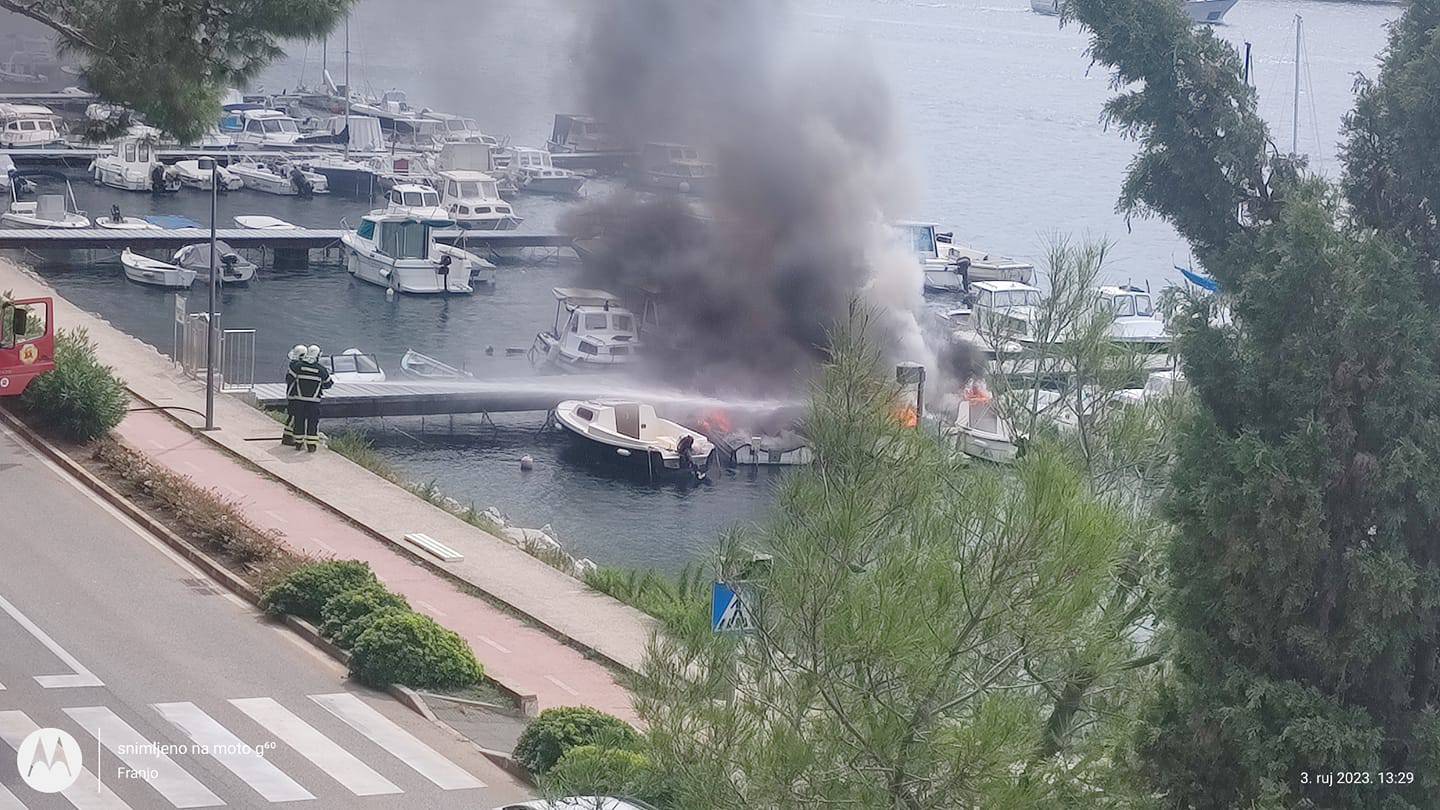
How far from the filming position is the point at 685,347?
4325 cm

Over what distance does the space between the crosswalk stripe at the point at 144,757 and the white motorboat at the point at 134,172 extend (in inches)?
2073

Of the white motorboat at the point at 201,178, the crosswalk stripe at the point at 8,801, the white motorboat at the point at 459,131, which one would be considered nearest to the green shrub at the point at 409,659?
the crosswalk stripe at the point at 8,801

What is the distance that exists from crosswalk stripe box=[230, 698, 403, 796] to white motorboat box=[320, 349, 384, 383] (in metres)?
22.9

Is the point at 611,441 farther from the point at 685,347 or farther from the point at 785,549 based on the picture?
the point at 785,549

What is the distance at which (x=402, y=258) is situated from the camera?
166 ft

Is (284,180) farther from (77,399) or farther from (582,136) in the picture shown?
→ (77,399)

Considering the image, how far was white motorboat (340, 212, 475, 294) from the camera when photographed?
50156 mm

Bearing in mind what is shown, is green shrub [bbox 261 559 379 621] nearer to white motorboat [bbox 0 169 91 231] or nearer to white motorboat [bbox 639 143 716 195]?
white motorboat [bbox 639 143 716 195]

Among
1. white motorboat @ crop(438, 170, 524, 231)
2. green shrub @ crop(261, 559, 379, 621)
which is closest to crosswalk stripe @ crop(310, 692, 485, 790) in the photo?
green shrub @ crop(261, 559, 379, 621)

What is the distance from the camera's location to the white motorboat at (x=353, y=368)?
121 feet

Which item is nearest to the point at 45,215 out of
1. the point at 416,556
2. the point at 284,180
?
the point at 284,180

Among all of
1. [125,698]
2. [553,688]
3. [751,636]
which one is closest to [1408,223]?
[751,636]

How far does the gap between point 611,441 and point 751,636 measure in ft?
82.7

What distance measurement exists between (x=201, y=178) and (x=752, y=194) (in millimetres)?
28072
